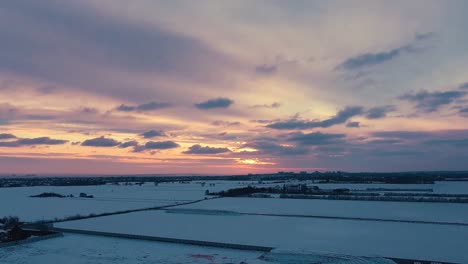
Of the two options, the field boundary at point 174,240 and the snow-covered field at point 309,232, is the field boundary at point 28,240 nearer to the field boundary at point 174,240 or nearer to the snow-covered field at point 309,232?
the field boundary at point 174,240

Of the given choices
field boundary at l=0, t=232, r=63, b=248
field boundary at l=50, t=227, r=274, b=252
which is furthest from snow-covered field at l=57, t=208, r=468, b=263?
field boundary at l=0, t=232, r=63, b=248

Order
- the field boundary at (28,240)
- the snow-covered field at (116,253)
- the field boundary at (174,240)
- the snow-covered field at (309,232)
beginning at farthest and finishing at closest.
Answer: the field boundary at (28,240) → the field boundary at (174,240) → the snow-covered field at (309,232) → the snow-covered field at (116,253)

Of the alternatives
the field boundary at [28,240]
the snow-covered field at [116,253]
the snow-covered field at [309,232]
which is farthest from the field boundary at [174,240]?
the field boundary at [28,240]

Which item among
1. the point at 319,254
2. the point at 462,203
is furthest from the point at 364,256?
the point at 462,203

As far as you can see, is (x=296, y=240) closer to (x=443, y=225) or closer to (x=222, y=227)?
(x=222, y=227)

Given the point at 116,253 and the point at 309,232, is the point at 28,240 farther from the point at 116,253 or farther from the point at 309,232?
the point at 309,232
